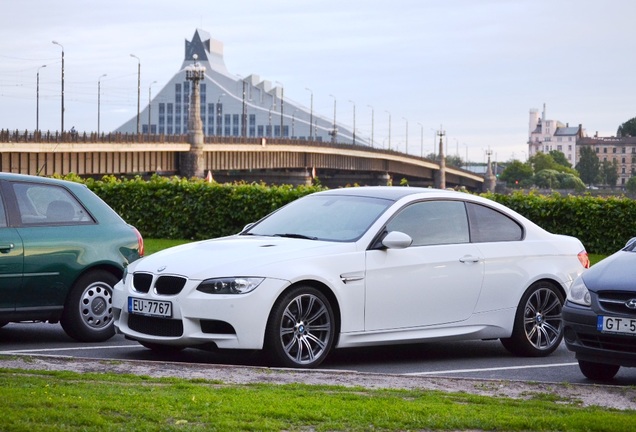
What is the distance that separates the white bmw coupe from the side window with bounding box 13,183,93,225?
1317 mm

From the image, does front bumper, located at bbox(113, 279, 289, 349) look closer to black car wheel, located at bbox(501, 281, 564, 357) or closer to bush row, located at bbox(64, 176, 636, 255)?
black car wheel, located at bbox(501, 281, 564, 357)

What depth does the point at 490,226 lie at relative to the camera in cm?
1070

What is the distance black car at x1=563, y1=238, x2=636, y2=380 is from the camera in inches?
341

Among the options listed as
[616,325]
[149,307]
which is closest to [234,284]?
[149,307]

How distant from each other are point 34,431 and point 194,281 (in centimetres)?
318

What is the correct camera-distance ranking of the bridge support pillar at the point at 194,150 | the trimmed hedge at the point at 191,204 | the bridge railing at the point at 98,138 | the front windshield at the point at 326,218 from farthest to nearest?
the bridge support pillar at the point at 194,150 → the bridge railing at the point at 98,138 → the trimmed hedge at the point at 191,204 → the front windshield at the point at 326,218

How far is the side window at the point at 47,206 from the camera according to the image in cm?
1052

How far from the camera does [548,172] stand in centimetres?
18425

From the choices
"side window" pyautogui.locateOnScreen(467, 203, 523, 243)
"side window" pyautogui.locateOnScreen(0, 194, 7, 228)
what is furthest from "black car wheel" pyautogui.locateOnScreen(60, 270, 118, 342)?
"side window" pyautogui.locateOnScreen(467, 203, 523, 243)

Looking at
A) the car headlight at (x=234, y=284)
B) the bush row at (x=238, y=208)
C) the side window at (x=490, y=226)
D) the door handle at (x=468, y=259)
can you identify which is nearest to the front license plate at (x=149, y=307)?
the car headlight at (x=234, y=284)

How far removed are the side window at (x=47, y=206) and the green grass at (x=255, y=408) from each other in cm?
305

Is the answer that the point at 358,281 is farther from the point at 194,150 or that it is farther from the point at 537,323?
the point at 194,150

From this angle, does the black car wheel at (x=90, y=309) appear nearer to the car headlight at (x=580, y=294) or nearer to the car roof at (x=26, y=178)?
the car roof at (x=26, y=178)

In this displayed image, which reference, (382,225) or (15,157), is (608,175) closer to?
(15,157)
